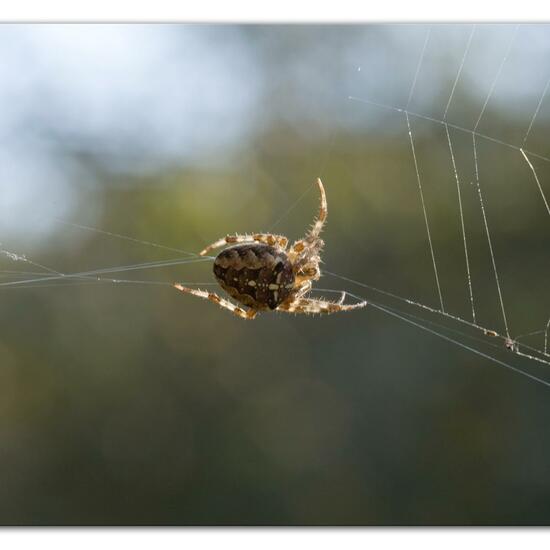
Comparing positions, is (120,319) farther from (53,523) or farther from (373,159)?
(373,159)

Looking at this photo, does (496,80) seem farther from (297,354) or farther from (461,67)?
(297,354)

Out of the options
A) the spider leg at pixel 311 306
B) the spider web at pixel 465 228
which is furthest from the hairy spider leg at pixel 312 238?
the spider web at pixel 465 228

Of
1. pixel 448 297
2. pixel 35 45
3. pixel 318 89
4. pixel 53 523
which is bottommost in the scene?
pixel 53 523

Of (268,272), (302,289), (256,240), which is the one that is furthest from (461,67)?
(268,272)

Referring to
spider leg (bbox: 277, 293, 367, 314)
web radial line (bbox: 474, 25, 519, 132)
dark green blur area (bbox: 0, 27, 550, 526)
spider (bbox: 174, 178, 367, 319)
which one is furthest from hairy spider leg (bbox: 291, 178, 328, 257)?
dark green blur area (bbox: 0, 27, 550, 526)

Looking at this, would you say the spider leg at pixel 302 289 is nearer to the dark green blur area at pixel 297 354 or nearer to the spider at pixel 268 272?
the spider at pixel 268 272

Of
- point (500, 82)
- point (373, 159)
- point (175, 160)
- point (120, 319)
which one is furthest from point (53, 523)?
point (500, 82)

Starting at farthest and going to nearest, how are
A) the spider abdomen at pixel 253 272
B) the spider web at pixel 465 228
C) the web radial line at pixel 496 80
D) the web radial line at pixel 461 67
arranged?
the spider web at pixel 465 228, the web radial line at pixel 461 67, the web radial line at pixel 496 80, the spider abdomen at pixel 253 272
